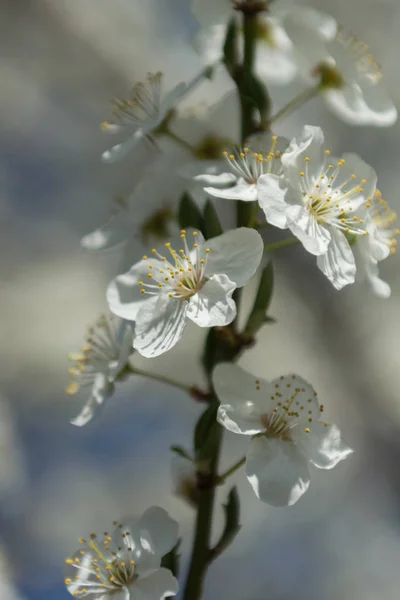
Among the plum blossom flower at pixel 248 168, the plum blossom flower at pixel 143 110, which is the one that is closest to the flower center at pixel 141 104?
the plum blossom flower at pixel 143 110

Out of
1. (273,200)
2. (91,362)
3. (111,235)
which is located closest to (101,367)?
(91,362)

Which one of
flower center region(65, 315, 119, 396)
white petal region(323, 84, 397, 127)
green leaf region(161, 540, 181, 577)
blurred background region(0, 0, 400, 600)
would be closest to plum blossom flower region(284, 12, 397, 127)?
white petal region(323, 84, 397, 127)

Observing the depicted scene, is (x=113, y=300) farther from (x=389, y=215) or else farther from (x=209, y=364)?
(x=389, y=215)

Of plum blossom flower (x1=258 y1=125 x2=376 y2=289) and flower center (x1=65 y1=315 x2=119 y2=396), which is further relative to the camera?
flower center (x1=65 y1=315 x2=119 y2=396)

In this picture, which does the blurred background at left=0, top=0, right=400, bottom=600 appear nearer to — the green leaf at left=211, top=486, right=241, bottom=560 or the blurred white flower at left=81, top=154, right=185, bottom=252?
the blurred white flower at left=81, top=154, right=185, bottom=252

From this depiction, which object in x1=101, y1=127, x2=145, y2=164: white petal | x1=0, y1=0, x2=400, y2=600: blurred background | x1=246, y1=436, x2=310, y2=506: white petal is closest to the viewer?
x1=246, y1=436, x2=310, y2=506: white petal

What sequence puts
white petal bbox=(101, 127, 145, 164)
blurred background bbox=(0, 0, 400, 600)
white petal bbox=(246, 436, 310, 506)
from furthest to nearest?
1. blurred background bbox=(0, 0, 400, 600)
2. white petal bbox=(101, 127, 145, 164)
3. white petal bbox=(246, 436, 310, 506)
